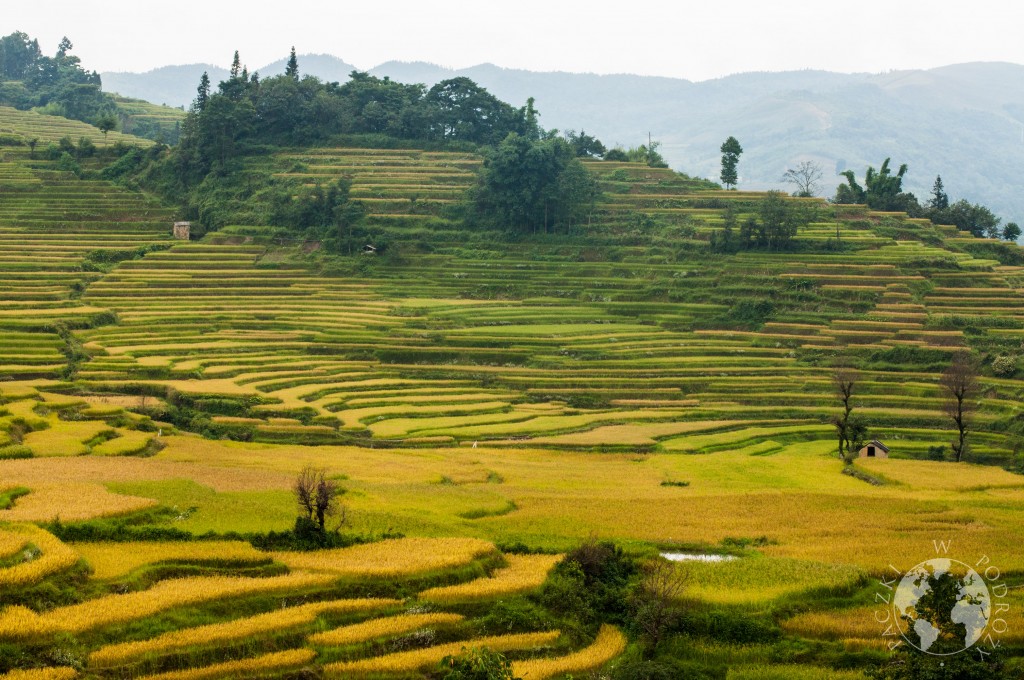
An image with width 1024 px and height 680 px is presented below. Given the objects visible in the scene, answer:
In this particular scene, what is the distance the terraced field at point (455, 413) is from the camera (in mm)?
13344

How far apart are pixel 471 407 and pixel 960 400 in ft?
43.0

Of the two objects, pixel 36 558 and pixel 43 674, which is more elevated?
pixel 36 558

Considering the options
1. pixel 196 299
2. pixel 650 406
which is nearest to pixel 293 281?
pixel 196 299

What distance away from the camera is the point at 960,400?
2730 centimetres

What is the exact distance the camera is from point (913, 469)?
24.6m

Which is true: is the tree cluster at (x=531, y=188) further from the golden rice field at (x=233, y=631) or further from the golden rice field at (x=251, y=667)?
the golden rice field at (x=251, y=667)

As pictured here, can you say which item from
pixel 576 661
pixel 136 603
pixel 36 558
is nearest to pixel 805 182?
pixel 576 661

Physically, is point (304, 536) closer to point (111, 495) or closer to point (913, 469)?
point (111, 495)

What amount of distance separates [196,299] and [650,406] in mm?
19617

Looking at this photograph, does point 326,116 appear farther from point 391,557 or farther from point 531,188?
point 391,557

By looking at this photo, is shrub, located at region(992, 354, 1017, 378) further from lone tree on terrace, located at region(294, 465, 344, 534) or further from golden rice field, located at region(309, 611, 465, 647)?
golden rice field, located at region(309, 611, 465, 647)

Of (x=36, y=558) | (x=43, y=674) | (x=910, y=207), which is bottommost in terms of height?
(x=43, y=674)

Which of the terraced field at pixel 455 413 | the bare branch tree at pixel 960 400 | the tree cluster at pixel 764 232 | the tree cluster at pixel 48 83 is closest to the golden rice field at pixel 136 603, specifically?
the terraced field at pixel 455 413

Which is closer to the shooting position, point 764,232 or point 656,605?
point 656,605
